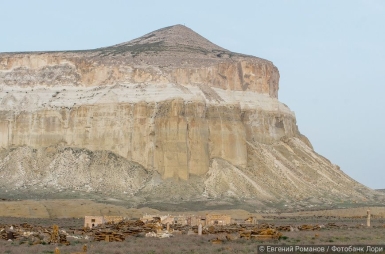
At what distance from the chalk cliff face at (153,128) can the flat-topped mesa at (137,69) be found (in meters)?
0.11

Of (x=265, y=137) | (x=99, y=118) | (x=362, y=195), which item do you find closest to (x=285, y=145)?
(x=265, y=137)

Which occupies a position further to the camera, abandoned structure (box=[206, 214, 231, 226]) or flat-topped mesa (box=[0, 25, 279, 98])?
flat-topped mesa (box=[0, 25, 279, 98])

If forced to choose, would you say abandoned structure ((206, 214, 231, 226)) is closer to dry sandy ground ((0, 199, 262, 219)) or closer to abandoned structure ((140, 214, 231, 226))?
abandoned structure ((140, 214, 231, 226))

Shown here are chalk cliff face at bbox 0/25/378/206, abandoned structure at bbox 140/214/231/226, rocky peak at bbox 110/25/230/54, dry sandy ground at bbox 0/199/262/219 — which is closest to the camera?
abandoned structure at bbox 140/214/231/226

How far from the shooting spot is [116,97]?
258 feet

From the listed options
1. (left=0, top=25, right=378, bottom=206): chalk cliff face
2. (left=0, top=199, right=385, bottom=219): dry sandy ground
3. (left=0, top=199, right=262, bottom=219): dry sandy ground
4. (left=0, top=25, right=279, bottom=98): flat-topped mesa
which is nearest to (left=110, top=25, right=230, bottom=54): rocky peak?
(left=0, top=25, right=279, bottom=98): flat-topped mesa

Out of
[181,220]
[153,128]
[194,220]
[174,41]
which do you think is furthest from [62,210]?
[174,41]

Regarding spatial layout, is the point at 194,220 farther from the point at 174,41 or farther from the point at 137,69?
the point at 174,41

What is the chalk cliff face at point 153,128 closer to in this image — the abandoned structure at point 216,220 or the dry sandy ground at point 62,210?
the dry sandy ground at point 62,210

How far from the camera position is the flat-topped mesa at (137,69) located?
81500 mm

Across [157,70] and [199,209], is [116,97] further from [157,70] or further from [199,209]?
[199,209]

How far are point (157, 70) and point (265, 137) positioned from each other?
14087mm

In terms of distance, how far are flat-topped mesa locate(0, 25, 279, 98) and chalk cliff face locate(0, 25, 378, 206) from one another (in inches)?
4.3

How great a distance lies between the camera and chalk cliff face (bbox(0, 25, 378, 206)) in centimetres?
7431
